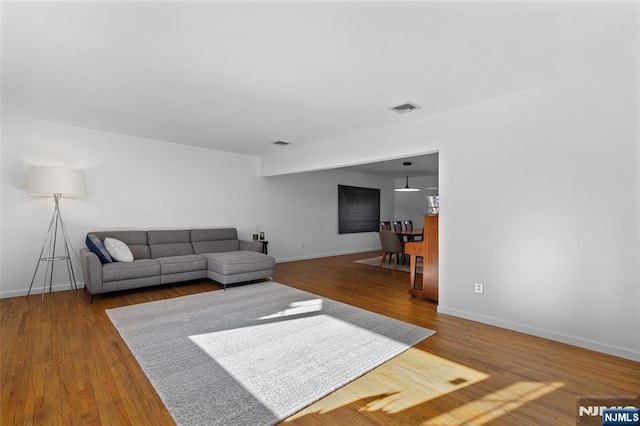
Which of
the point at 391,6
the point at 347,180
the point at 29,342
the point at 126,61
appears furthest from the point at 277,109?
the point at 347,180

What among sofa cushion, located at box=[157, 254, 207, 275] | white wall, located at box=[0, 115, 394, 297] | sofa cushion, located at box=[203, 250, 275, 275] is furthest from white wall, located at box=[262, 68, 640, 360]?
white wall, located at box=[0, 115, 394, 297]

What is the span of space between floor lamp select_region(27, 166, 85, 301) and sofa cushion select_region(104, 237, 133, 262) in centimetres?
52

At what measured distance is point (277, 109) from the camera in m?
3.67

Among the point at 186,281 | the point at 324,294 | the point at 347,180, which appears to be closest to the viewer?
the point at 324,294

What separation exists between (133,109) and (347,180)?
6010 millimetres

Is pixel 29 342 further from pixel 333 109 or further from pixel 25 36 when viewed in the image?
pixel 333 109

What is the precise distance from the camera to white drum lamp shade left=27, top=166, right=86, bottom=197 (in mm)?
3924

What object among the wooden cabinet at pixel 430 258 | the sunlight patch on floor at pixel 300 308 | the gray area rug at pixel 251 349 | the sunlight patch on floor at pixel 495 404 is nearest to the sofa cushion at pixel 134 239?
the gray area rug at pixel 251 349

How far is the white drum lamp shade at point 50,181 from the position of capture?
3.92 m

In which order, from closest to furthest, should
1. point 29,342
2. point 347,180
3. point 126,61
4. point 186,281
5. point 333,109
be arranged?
point 126,61 → point 29,342 → point 333,109 → point 186,281 → point 347,180

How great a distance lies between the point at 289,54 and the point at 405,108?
1695mm

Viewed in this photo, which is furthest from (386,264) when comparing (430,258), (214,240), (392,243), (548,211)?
(548,211)

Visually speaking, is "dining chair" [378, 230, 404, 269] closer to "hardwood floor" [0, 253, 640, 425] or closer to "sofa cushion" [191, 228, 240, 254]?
"hardwood floor" [0, 253, 640, 425]

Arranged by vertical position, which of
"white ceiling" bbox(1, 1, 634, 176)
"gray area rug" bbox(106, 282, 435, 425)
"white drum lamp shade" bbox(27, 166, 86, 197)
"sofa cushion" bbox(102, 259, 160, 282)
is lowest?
"gray area rug" bbox(106, 282, 435, 425)
